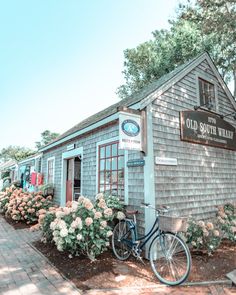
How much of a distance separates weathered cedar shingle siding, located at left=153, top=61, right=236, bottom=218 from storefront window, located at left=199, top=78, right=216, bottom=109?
34 centimetres

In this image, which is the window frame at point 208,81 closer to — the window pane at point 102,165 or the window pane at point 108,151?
the window pane at point 108,151

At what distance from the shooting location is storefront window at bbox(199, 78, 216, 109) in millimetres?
6275

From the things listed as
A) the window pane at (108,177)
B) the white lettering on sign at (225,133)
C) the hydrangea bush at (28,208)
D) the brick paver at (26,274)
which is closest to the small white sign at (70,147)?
the hydrangea bush at (28,208)

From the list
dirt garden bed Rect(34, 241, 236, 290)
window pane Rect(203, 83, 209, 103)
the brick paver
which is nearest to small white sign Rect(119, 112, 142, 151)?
dirt garden bed Rect(34, 241, 236, 290)

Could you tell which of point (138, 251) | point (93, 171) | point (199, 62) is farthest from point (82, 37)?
point (138, 251)

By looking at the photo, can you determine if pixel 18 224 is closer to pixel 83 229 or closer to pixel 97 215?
pixel 83 229

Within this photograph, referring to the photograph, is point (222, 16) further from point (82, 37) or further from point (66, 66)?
point (66, 66)

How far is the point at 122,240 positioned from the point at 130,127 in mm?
2187

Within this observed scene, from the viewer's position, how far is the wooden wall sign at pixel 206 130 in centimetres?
535

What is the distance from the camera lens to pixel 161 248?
3.47 m

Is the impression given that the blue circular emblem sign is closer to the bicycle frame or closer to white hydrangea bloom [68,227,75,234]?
Result: the bicycle frame

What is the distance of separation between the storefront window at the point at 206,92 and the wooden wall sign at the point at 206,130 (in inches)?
19.6

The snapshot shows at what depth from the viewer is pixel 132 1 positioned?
766cm

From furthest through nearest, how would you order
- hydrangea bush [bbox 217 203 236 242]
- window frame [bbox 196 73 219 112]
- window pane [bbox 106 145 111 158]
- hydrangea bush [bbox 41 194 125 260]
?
window frame [bbox 196 73 219 112]
window pane [bbox 106 145 111 158]
hydrangea bush [bbox 217 203 236 242]
hydrangea bush [bbox 41 194 125 260]
